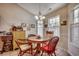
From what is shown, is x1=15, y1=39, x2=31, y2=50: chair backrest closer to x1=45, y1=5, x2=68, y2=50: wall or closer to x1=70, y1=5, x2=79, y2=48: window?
x1=45, y1=5, x2=68, y2=50: wall

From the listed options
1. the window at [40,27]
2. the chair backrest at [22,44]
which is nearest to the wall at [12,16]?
the window at [40,27]

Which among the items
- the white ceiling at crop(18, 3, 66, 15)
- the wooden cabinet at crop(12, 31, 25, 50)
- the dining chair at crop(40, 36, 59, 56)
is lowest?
the dining chair at crop(40, 36, 59, 56)

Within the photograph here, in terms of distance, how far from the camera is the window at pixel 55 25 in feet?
6.41

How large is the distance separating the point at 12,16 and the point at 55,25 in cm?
76

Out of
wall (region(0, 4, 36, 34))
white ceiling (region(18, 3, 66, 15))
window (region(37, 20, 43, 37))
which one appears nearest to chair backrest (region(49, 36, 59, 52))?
window (region(37, 20, 43, 37))

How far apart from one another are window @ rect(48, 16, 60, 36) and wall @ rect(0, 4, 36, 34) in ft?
0.93

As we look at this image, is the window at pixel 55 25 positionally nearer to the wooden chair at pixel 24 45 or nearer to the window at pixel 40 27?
the window at pixel 40 27

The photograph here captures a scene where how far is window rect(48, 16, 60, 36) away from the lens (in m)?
1.95

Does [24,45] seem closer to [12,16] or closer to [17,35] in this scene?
[17,35]

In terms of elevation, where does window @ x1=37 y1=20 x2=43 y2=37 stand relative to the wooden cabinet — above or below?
above

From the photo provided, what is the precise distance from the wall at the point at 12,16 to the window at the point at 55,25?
28 cm

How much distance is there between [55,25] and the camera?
1.98 metres

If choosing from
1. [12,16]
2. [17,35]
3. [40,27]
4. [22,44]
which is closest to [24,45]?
[22,44]

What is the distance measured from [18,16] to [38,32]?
17.3 inches
